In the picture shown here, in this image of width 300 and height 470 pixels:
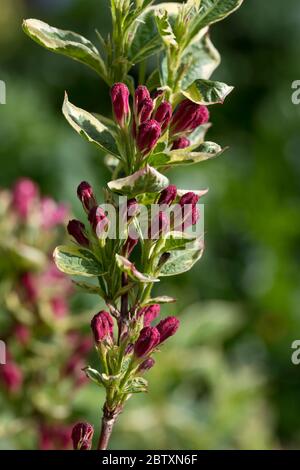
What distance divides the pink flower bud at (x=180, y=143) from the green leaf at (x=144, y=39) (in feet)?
0.21

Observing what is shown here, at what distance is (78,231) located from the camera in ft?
2.07

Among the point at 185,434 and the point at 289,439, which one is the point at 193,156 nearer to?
the point at 185,434

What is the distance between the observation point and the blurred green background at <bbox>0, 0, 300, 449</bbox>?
1.47 metres

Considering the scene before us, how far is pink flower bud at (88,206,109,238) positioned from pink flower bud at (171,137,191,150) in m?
0.08

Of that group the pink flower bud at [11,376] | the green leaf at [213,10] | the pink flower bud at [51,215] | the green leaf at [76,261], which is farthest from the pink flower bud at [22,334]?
the green leaf at [213,10]

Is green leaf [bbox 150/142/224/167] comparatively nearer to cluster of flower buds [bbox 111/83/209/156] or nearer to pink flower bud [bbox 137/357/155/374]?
cluster of flower buds [bbox 111/83/209/156]

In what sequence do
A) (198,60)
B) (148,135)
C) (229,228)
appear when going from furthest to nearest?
1. (229,228)
2. (198,60)
3. (148,135)

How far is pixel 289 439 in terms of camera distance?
1882mm

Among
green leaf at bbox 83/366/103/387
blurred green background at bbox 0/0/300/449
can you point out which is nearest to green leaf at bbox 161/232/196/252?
green leaf at bbox 83/366/103/387

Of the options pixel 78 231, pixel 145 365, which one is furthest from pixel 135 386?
pixel 78 231

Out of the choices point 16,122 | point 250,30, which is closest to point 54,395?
point 16,122

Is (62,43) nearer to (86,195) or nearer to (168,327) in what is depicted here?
(86,195)

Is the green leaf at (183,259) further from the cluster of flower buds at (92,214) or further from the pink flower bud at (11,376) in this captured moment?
the pink flower bud at (11,376)

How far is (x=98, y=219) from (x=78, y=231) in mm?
31
